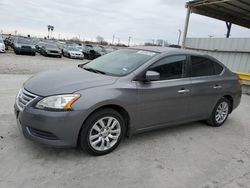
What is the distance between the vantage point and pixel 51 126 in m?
2.63

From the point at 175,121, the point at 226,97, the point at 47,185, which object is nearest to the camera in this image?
the point at 47,185

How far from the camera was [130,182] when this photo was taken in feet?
8.32

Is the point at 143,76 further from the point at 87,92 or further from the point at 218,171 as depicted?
the point at 218,171

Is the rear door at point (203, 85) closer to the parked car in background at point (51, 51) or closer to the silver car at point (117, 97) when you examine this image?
the silver car at point (117, 97)

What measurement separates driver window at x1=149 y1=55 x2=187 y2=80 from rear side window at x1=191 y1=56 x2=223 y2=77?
27 centimetres

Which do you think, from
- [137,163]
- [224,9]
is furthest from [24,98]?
[224,9]

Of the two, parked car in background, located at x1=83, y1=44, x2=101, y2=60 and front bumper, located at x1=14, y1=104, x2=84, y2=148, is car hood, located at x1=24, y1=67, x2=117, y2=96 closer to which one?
front bumper, located at x1=14, y1=104, x2=84, y2=148

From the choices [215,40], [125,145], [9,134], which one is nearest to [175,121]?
[125,145]

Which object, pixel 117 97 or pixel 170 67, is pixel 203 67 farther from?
pixel 117 97

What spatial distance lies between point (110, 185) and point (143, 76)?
159 centimetres

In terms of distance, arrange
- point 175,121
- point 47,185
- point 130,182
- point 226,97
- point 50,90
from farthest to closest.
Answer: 1. point 226,97
2. point 175,121
3. point 50,90
4. point 130,182
5. point 47,185

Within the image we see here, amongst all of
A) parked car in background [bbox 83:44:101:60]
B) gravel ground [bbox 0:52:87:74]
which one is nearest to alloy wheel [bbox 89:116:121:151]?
gravel ground [bbox 0:52:87:74]

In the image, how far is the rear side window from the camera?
402 cm

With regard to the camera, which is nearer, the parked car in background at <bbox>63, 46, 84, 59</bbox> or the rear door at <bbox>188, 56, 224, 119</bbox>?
the rear door at <bbox>188, 56, 224, 119</bbox>
